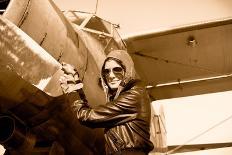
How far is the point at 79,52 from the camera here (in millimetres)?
3389

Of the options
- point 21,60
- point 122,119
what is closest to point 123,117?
point 122,119

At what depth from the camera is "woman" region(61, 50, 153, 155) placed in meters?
2.29

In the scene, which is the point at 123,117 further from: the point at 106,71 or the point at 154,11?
the point at 154,11

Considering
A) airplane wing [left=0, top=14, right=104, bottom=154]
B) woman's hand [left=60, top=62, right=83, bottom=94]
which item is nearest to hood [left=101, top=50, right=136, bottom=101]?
woman's hand [left=60, top=62, right=83, bottom=94]

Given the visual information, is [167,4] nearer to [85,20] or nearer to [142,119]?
[85,20]

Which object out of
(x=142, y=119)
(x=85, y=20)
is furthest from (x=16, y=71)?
(x=85, y=20)

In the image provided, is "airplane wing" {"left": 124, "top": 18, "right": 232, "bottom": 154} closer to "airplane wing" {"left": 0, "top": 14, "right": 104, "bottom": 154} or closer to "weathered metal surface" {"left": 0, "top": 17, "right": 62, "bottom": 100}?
"airplane wing" {"left": 0, "top": 14, "right": 104, "bottom": 154}

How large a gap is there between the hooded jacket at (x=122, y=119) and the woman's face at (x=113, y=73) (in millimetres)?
83

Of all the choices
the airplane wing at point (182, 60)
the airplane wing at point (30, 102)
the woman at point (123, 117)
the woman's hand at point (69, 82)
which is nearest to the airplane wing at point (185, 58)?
the airplane wing at point (182, 60)

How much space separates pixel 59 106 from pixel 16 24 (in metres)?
0.76

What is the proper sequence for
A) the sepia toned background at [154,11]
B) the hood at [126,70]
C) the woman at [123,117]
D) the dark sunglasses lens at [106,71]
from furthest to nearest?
1. the sepia toned background at [154,11]
2. the dark sunglasses lens at [106,71]
3. the hood at [126,70]
4. the woman at [123,117]

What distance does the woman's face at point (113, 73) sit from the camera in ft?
8.32

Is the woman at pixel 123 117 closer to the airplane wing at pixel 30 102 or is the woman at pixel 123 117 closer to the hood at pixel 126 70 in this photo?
the hood at pixel 126 70

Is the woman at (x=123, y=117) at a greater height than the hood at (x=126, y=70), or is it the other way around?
the hood at (x=126, y=70)
